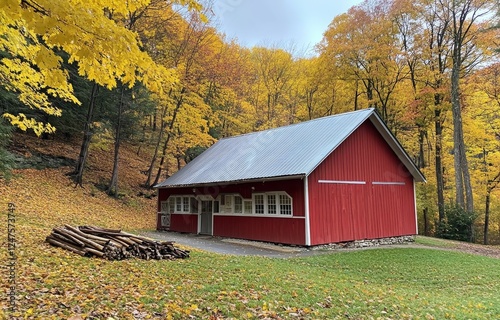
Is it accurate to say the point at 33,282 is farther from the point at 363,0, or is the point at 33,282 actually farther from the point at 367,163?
the point at 363,0

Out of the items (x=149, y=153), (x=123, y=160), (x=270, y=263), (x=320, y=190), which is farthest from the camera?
(x=149, y=153)

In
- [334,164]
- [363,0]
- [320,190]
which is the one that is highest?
[363,0]

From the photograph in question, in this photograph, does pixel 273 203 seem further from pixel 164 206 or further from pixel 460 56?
pixel 460 56

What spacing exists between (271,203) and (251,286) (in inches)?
350

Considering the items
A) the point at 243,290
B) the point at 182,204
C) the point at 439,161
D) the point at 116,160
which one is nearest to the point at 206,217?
the point at 182,204

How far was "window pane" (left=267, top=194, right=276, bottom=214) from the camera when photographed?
52.0 feet

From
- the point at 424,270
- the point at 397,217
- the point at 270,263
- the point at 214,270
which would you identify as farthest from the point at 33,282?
the point at 397,217

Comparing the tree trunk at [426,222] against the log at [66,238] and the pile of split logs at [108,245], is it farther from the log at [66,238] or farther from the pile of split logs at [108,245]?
the log at [66,238]

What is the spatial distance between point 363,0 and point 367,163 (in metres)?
16.2

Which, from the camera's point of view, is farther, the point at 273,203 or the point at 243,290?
the point at 273,203

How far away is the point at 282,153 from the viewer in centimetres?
1670

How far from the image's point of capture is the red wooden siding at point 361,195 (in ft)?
49.0

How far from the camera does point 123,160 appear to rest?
30.6 meters

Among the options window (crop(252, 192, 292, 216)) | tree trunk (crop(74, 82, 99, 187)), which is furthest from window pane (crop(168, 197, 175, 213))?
window (crop(252, 192, 292, 216))
